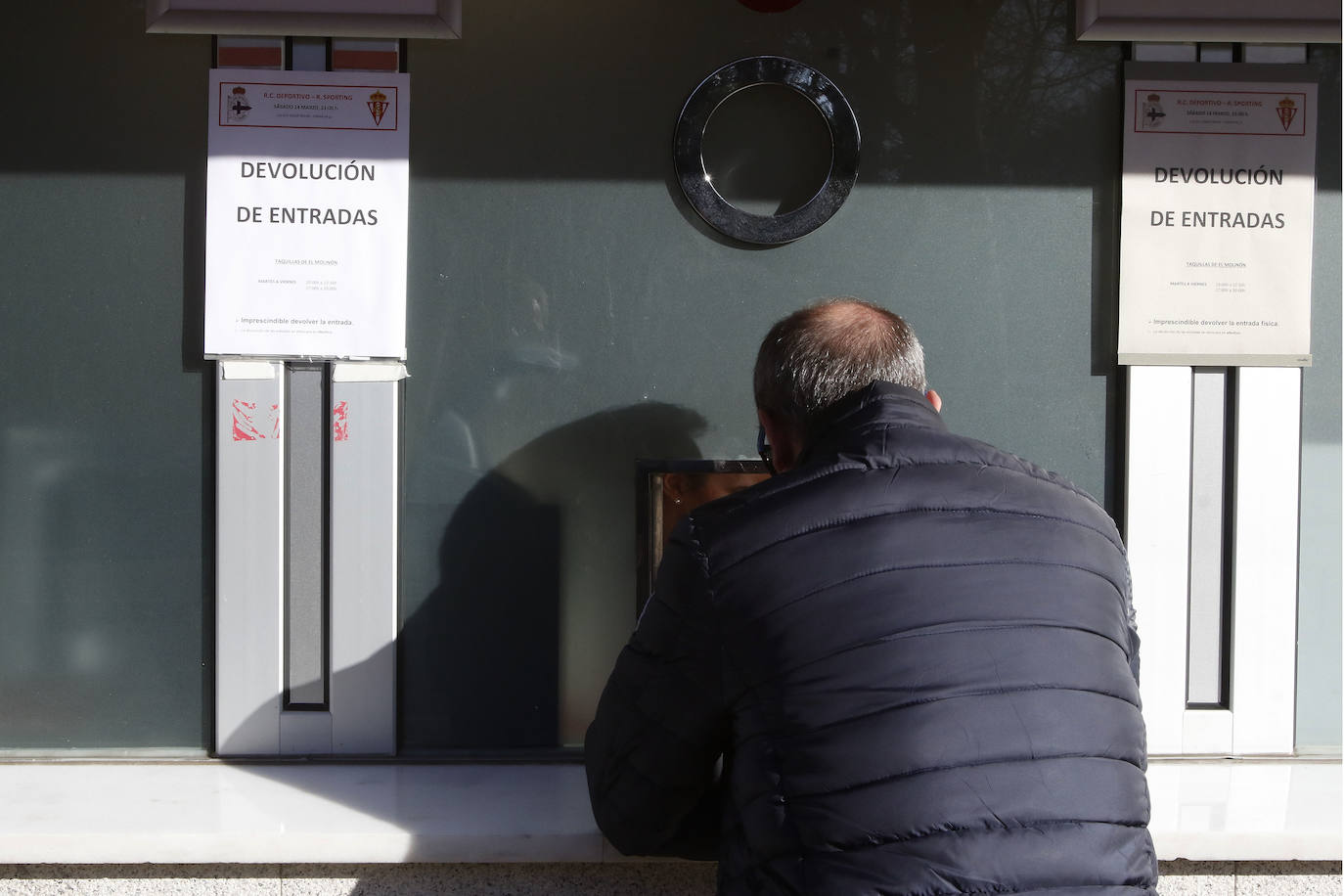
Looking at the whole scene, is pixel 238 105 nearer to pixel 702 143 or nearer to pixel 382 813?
pixel 702 143

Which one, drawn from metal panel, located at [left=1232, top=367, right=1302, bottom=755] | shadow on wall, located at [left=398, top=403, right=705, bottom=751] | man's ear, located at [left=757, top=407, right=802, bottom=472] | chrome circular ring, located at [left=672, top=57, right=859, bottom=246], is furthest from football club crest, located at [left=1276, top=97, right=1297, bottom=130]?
man's ear, located at [left=757, top=407, right=802, bottom=472]

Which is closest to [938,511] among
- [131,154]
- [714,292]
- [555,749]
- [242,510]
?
[714,292]

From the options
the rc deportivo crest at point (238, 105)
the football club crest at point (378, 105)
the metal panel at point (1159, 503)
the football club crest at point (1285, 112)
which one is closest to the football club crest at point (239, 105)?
the rc deportivo crest at point (238, 105)

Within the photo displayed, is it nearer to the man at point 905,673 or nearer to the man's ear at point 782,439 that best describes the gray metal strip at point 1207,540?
the man at point 905,673

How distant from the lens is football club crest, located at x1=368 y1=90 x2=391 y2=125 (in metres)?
2.68

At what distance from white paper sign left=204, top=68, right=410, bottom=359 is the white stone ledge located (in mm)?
1000

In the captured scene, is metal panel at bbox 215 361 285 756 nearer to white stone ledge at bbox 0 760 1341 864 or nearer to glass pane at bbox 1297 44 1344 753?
white stone ledge at bbox 0 760 1341 864

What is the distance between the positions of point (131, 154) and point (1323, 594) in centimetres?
310

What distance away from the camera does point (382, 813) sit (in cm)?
237

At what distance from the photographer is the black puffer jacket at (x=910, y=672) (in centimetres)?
145

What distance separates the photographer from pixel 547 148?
2.71 meters

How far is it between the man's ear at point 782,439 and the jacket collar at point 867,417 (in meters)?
0.12

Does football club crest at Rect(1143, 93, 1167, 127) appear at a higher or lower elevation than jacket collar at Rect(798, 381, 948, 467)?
higher

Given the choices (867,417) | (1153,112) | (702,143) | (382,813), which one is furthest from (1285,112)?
(382,813)
